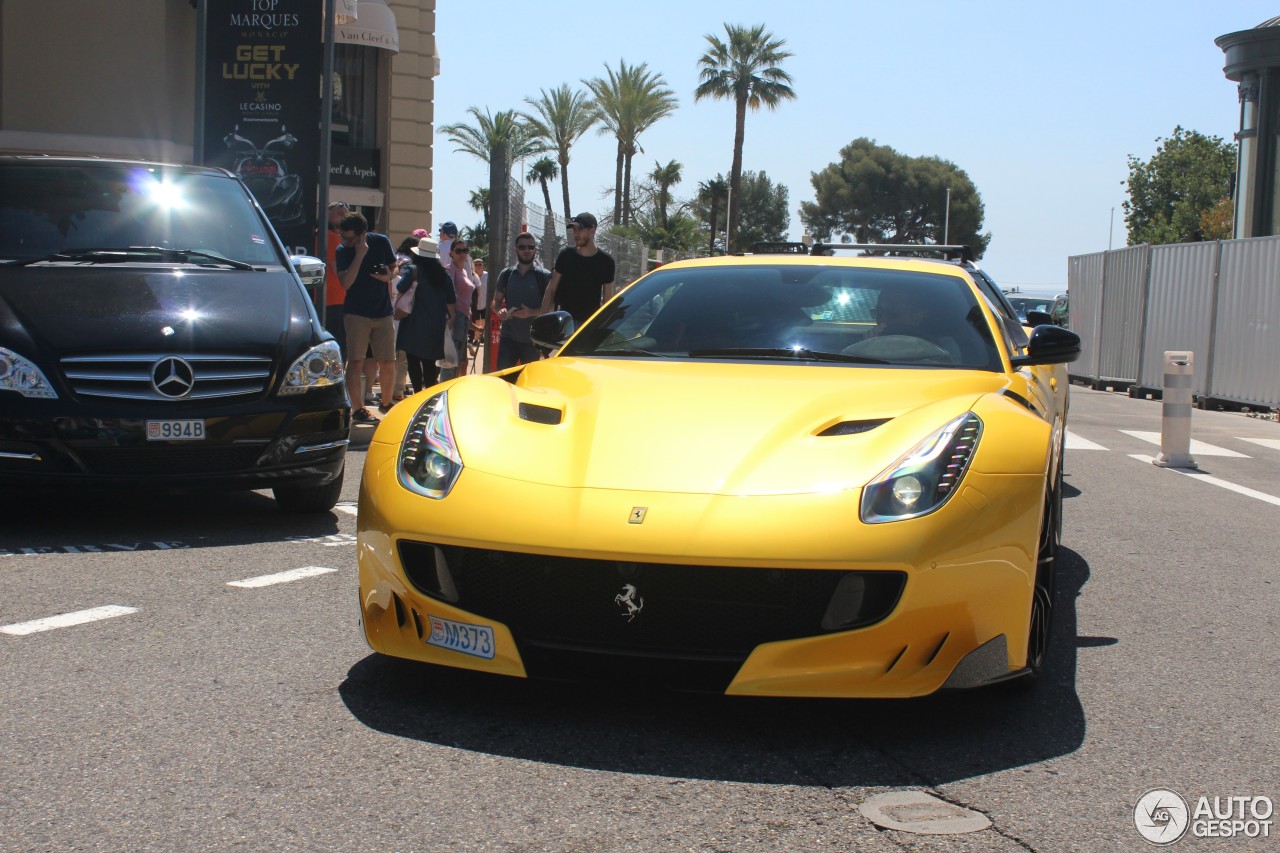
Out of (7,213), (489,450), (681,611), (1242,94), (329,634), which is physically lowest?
(329,634)

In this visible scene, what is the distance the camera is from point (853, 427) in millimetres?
4180

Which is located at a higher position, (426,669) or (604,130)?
(604,130)

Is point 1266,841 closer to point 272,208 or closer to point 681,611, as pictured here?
point 681,611

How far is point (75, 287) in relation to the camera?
709 cm

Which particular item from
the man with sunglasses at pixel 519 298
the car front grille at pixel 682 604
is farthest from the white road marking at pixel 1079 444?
the car front grille at pixel 682 604

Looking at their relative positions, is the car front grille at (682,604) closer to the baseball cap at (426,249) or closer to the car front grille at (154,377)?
the car front grille at (154,377)

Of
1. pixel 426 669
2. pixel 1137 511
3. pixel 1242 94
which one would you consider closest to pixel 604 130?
pixel 1242 94

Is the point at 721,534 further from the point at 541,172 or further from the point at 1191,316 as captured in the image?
the point at 541,172

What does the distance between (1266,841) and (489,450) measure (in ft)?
7.04

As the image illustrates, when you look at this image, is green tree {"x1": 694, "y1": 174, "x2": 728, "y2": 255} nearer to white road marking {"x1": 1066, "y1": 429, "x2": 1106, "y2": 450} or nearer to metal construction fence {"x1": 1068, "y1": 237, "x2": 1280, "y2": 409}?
metal construction fence {"x1": 1068, "y1": 237, "x2": 1280, "y2": 409}

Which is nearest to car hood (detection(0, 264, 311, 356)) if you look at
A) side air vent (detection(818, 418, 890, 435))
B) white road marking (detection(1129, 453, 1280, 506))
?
side air vent (detection(818, 418, 890, 435))

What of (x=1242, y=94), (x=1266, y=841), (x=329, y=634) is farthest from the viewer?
(x=1242, y=94)

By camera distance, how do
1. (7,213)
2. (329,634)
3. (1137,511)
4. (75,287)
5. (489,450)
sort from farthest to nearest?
(1137,511) → (7,213) → (75,287) → (329,634) → (489,450)

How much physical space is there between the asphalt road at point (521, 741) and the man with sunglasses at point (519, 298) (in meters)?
6.88
